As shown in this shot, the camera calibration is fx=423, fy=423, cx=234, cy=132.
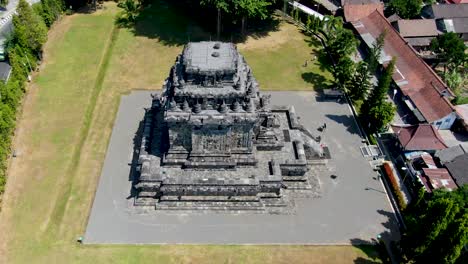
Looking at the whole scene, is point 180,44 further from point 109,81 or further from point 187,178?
point 187,178

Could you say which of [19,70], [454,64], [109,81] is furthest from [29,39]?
[454,64]

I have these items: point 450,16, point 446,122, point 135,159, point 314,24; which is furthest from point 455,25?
point 135,159

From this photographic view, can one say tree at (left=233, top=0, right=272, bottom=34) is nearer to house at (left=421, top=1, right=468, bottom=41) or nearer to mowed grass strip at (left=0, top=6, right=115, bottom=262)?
mowed grass strip at (left=0, top=6, right=115, bottom=262)

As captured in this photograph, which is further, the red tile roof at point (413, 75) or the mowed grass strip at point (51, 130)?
the red tile roof at point (413, 75)

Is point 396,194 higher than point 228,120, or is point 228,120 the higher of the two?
point 228,120

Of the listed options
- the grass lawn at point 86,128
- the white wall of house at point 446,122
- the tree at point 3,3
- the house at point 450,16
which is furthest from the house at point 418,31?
the tree at point 3,3

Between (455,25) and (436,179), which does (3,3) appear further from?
(455,25)

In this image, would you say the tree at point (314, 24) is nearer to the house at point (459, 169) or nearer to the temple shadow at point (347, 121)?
the temple shadow at point (347, 121)
